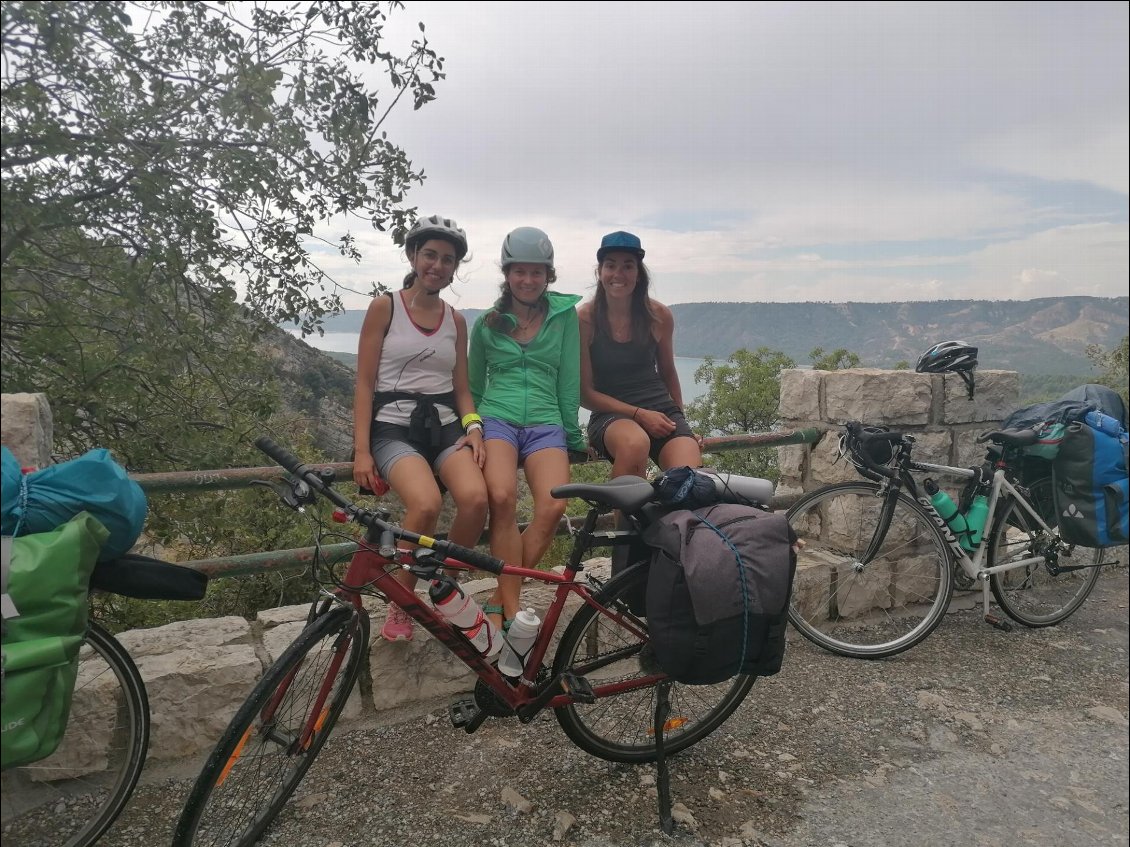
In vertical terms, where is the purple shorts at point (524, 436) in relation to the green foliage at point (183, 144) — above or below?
below

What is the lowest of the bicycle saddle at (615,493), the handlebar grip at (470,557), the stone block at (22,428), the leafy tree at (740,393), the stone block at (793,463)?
the leafy tree at (740,393)

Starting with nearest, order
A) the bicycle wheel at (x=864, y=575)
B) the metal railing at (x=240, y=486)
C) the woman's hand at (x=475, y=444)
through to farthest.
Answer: the metal railing at (x=240, y=486)
the woman's hand at (x=475, y=444)
the bicycle wheel at (x=864, y=575)

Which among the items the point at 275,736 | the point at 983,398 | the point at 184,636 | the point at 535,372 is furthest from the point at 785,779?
the point at 983,398

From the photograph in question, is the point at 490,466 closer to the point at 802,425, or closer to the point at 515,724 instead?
the point at 515,724

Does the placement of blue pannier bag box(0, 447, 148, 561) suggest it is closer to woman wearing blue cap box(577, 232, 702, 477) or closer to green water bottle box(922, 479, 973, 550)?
woman wearing blue cap box(577, 232, 702, 477)

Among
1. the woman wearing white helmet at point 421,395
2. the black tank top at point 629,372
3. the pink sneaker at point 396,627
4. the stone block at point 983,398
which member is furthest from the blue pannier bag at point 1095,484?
the pink sneaker at point 396,627

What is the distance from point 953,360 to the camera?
156 inches

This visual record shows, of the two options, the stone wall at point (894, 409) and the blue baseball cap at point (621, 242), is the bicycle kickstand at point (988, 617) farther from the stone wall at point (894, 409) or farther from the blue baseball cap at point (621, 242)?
the blue baseball cap at point (621, 242)

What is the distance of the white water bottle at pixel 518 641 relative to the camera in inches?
95.7

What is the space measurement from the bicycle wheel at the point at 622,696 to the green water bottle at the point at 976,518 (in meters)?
1.91

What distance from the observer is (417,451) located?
282cm

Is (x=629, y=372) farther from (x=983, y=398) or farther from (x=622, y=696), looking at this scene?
(x=983, y=398)

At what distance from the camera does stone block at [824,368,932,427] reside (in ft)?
12.7

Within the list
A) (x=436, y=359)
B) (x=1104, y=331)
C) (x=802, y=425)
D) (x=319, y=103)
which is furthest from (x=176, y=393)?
(x=1104, y=331)
